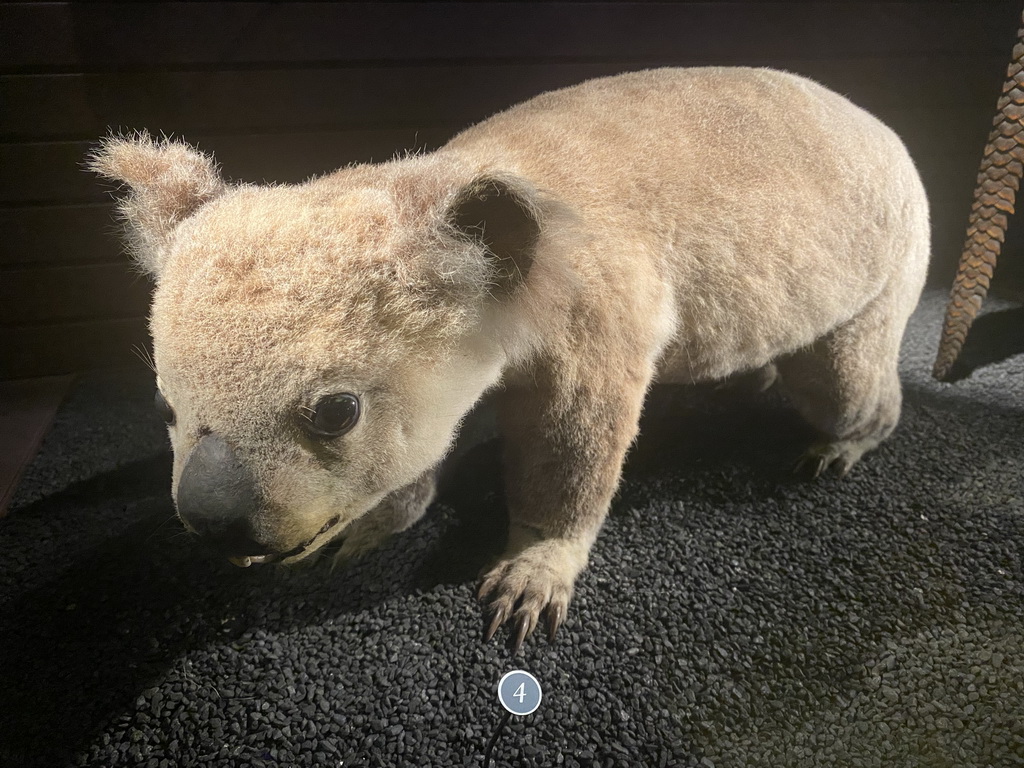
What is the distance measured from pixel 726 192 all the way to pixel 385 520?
3.79 ft

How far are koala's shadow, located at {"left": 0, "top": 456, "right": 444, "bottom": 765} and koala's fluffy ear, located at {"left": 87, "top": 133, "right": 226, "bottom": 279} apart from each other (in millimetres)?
745

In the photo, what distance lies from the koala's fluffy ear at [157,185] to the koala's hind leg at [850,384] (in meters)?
1.57

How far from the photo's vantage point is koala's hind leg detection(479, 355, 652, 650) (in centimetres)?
133

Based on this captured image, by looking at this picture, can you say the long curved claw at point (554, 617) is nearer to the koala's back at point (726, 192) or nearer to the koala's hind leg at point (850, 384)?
the koala's back at point (726, 192)

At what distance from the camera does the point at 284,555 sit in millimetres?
1086

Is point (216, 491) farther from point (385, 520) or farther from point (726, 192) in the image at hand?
point (726, 192)

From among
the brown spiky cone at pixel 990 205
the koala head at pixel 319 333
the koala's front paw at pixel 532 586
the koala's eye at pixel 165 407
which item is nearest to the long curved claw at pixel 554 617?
the koala's front paw at pixel 532 586

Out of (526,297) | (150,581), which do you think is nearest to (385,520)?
(150,581)

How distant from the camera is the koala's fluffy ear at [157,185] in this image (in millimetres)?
1142

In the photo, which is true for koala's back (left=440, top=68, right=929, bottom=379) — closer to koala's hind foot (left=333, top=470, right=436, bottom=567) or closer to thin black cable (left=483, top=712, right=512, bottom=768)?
koala's hind foot (left=333, top=470, right=436, bottom=567)

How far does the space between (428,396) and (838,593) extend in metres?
1.10

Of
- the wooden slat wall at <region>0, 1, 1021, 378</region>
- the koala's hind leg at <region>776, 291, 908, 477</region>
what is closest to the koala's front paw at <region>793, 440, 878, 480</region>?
the koala's hind leg at <region>776, 291, 908, 477</region>

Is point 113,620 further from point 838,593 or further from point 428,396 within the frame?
point 838,593

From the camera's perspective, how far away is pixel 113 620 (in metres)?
1.37
